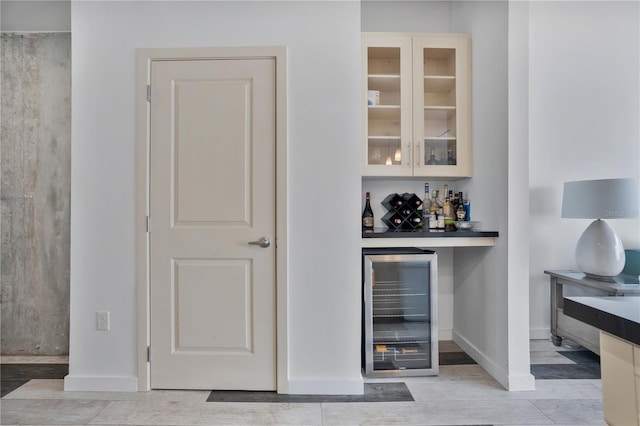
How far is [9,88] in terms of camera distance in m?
2.94

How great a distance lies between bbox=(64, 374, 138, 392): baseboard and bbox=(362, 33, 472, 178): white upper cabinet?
2.12 meters

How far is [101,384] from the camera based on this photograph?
7.81 ft

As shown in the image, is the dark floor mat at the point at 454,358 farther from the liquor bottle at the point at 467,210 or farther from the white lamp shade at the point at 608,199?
the white lamp shade at the point at 608,199

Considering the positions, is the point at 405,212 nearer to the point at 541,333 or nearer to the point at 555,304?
the point at 555,304

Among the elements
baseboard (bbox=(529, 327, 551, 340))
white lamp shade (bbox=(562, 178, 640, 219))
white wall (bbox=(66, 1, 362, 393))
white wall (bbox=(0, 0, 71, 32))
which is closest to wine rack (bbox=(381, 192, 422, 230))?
white wall (bbox=(66, 1, 362, 393))

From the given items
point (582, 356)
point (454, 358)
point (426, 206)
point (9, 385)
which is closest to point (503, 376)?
point (454, 358)

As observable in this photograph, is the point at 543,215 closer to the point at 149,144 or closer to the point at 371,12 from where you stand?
the point at 371,12

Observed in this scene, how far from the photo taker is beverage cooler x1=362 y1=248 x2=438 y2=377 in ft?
8.50

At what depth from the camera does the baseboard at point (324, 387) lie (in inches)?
91.5

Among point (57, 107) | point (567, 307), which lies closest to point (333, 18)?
point (567, 307)

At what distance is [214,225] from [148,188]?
482 mm

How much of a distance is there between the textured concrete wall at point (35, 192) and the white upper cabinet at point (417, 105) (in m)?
2.38

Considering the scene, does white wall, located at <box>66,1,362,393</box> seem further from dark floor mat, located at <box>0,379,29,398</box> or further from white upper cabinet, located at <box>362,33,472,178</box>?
white upper cabinet, located at <box>362,33,472,178</box>

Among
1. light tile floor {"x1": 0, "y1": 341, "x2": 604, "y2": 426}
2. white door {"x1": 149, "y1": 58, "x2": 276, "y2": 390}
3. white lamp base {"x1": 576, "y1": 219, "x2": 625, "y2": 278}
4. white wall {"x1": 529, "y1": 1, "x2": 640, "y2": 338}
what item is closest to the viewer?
light tile floor {"x1": 0, "y1": 341, "x2": 604, "y2": 426}
